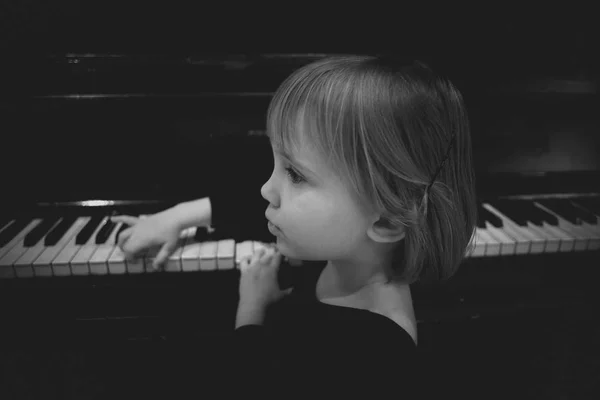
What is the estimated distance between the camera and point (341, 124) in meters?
0.63

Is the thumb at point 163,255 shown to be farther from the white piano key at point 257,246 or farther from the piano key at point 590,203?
the piano key at point 590,203

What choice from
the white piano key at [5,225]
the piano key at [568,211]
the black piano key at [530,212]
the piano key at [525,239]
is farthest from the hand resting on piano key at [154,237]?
the piano key at [568,211]

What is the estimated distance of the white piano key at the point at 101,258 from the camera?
979 millimetres

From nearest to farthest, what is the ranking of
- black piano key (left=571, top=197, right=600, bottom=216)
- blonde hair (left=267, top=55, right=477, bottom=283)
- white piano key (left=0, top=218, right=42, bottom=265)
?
1. blonde hair (left=267, top=55, right=477, bottom=283)
2. white piano key (left=0, top=218, right=42, bottom=265)
3. black piano key (left=571, top=197, right=600, bottom=216)

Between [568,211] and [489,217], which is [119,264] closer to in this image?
[489,217]

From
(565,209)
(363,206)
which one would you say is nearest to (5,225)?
(363,206)

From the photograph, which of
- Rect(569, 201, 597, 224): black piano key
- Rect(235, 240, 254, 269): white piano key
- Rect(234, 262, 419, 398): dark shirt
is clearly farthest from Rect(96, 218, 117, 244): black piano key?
Rect(569, 201, 597, 224): black piano key

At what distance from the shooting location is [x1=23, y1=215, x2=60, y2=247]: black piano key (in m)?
1.04

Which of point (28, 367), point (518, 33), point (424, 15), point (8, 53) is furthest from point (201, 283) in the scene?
point (518, 33)

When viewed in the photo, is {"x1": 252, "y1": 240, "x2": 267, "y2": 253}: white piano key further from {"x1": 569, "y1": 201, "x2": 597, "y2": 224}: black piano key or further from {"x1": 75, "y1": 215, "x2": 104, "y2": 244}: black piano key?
{"x1": 569, "y1": 201, "x2": 597, "y2": 224}: black piano key

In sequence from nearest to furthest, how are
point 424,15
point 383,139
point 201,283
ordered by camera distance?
point 383,139 → point 201,283 → point 424,15

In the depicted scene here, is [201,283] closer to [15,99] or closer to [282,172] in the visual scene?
[282,172]

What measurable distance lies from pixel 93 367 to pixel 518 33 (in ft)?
6.07

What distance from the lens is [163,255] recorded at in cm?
99
